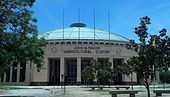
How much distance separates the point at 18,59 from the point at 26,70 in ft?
216

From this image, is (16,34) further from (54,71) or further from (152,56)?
(54,71)

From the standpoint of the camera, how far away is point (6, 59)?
19.5 metres

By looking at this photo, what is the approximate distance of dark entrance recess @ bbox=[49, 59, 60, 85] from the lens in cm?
8681

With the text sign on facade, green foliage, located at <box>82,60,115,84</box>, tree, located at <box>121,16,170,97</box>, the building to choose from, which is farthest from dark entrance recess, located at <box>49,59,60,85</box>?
tree, located at <box>121,16,170,97</box>

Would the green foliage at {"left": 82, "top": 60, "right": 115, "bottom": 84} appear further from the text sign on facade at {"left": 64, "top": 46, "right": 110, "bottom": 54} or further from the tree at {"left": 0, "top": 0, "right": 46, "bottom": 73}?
the tree at {"left": 0, "top": 0, "right": 46, "bottom": 73}

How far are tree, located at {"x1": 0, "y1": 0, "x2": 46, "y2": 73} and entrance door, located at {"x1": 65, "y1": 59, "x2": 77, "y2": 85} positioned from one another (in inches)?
2553

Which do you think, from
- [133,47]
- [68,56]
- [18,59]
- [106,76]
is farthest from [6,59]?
[68,56]

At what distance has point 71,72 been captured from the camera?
86625 mm

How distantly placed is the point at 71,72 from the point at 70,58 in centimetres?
458

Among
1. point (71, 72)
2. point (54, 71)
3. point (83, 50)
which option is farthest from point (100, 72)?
point (54, 71)

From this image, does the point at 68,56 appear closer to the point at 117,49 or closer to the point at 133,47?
the point at 117,49

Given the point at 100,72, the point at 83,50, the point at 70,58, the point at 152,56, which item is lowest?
the point at 100,72

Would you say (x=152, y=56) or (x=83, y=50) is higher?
(x=83, y=50)

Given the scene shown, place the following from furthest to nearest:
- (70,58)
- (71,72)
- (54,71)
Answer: (54,71)
(71,72)
(70,58)
